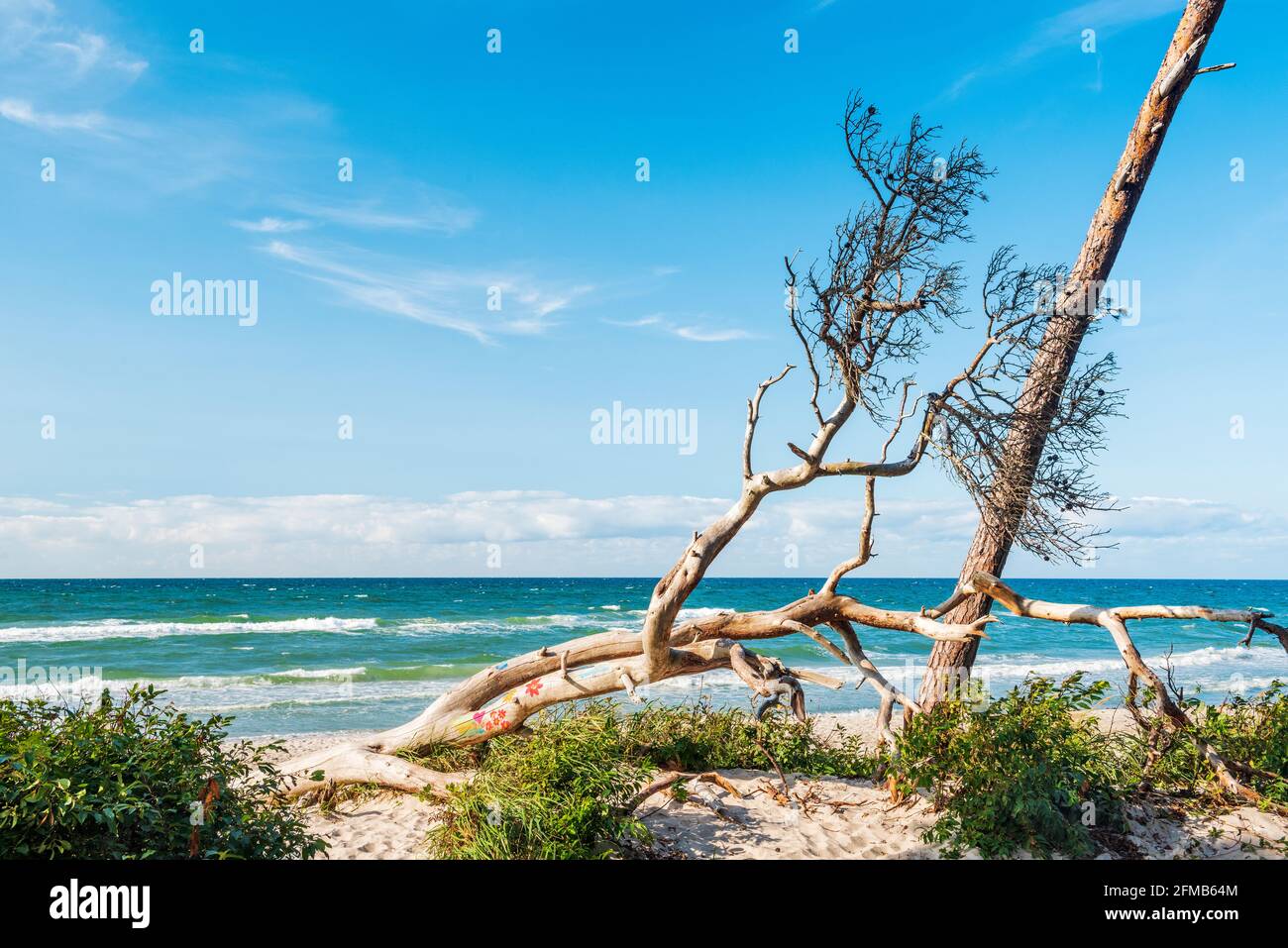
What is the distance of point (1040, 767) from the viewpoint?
619 cm

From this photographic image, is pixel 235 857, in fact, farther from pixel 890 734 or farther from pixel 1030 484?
pixel 1030 484

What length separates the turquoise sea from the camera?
17.8 m

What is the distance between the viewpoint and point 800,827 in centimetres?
671

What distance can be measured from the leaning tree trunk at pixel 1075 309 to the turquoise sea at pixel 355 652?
3.78 m

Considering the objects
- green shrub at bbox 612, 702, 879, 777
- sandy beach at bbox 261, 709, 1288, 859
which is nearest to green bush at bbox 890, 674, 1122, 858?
sandy beach at bbox 261, 709, 1288, 859

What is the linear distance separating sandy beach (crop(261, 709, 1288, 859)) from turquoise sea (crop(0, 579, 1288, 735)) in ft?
15.0

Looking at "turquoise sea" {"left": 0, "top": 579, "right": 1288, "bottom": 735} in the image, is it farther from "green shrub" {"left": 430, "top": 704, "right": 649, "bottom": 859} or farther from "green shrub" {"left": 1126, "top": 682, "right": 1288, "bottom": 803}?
"green shrub" {"left": 430, "top": 704, "right": 649, "bottom": 859}

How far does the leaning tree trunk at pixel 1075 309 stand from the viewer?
8.06 metres

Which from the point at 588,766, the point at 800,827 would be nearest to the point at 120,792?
the point at 588,766

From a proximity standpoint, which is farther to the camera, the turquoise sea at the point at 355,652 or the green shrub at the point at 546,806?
the turquoise sea at the point at 355,652

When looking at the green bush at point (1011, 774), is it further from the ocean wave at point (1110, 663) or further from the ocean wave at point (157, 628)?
the ocean wave at point (157, 628)

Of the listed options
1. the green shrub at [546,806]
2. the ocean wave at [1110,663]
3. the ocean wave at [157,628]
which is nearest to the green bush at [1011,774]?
the green shrub at [546,806]

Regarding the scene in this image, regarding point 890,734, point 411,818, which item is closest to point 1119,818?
point 890,734
